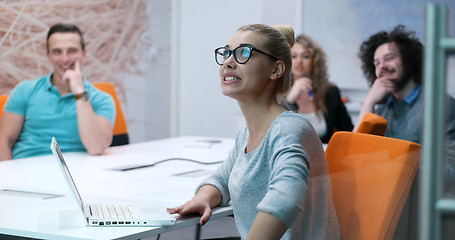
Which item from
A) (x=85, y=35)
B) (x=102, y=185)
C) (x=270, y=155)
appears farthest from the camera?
(x=85, y=35)

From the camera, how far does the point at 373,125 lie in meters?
1.46

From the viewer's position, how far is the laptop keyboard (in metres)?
1.42

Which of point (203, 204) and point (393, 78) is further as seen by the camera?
point (203, 204)

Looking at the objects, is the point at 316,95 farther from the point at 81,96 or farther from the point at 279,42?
the point at 279,42

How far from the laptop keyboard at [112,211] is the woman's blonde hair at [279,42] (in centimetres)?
44

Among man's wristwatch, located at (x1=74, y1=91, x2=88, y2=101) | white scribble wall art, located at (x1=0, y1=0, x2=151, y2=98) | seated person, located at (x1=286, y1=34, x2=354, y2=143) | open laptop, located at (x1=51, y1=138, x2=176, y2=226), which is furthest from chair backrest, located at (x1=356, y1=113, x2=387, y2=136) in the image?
white scribble wall art, located at (x1=0, y1=0, x2=151, y2=98)

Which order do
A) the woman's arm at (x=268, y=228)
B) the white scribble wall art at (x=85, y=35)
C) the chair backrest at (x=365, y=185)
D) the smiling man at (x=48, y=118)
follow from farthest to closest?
the white scribble wall art at (x=85, y=35), the smiling man at (x=48, y=118), the chair backrest at (x=365, y=185), the woman's arm at (x=268, y=228)

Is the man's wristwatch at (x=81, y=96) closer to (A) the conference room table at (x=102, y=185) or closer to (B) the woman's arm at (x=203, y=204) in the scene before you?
(A) the conference room table at (x=102, y=185)

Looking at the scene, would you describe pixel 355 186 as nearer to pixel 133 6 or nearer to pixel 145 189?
pixel 145 189

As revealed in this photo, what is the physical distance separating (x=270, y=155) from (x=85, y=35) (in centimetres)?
301

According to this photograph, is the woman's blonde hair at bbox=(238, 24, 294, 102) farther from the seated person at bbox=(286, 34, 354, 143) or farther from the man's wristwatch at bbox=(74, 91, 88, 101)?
the man's wristwatch at bbox=(74, 91, 88, 101)

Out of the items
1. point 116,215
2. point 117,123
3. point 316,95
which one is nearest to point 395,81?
point 116,215

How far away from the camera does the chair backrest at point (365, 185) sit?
4.37ft

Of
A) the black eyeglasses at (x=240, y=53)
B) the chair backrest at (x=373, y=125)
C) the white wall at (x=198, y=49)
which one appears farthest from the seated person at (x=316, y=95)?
the white wall at (x=198, y=49)
